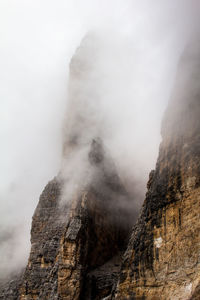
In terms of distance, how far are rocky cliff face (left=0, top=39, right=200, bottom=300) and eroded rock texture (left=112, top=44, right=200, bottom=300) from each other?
54mm

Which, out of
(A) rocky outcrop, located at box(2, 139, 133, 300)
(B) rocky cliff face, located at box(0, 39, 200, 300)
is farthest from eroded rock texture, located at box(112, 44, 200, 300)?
(A) rocky outcrop, located at box(2, 139, 133, 300)

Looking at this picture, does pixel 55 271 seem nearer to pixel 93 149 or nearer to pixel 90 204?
pixel 90 204

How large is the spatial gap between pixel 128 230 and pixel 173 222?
29953 mm

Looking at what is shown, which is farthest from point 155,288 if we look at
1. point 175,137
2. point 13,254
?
point 13,254

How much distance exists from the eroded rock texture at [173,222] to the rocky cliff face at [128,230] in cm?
5

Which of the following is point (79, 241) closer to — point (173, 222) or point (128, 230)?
point (128, 230)

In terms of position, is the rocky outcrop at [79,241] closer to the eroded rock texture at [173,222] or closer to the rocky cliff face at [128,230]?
the rocky cliff face at [128,230]

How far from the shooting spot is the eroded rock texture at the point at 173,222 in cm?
1711

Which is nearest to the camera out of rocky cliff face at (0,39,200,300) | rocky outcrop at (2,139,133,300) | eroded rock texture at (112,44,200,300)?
eroded rock texture at (112,44,200,300)

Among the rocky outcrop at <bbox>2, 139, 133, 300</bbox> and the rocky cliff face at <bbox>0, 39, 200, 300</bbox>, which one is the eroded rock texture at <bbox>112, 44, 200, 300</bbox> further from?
the rocky outcrop at <bbox>2, 139, 133, 300</bbox>

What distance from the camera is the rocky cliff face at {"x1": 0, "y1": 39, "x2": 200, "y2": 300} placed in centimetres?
1798

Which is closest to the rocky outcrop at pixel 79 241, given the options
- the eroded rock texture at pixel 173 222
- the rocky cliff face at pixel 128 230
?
the rocky cliff face at pixel 128 230

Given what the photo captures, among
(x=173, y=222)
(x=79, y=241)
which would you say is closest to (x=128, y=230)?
(x=79, y=241)

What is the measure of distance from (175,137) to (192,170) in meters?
3.64
